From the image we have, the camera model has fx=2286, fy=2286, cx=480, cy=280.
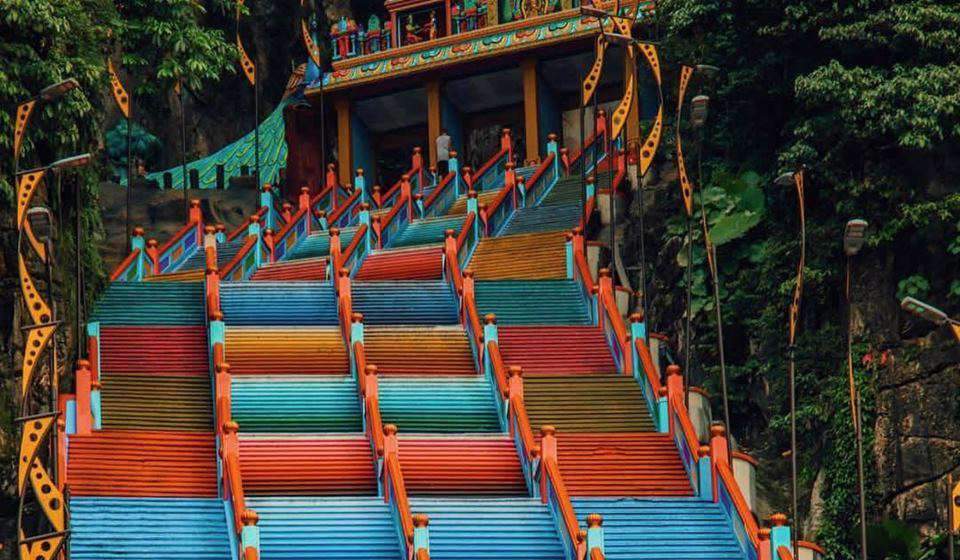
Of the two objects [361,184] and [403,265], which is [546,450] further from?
[361,184]

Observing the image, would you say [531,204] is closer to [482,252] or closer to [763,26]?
[482,252]

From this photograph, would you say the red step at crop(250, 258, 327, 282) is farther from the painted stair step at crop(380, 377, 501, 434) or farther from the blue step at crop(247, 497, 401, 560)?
the blue step at crop(247, 497, 401, 560)

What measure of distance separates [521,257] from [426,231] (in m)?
3.44

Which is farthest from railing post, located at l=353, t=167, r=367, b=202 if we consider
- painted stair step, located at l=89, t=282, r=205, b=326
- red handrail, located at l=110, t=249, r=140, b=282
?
painted stair step, located at l=89, t=282, r=205, b=326

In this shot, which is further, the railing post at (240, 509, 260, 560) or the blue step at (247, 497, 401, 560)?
the blue step at (247, 497, 401, 560)

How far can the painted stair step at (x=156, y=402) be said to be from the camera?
3438cm

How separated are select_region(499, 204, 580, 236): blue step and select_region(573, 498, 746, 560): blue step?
37.6 feet

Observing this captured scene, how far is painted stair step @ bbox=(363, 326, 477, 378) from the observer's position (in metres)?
36.5

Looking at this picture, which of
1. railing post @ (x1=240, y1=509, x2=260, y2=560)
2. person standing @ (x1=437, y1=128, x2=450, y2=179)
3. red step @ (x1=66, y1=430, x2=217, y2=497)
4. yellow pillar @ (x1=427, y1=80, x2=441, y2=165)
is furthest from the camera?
yellow pillar @ (x1=427, y1=80, x2=441, y2=165)

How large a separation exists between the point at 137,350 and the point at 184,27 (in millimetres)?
7944

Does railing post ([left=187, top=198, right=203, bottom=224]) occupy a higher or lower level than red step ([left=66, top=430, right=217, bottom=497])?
higher

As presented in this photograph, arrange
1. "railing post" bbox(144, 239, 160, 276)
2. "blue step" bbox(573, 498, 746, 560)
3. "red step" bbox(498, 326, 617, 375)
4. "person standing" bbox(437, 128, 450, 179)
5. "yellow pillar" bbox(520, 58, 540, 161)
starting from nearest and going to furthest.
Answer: "blue step" bbox(573, 498, 746, 560)
"red step" bbox(498, 326, 617, 375)
"railing post" bbox(144, 239, 160, 276)
"person standing" bbox(437, 128, 450, 179)
"yellow pillar" bbox(520, 58, 540, 161)

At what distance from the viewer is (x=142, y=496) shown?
3219cm

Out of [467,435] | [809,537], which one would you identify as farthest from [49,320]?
[809,537]
